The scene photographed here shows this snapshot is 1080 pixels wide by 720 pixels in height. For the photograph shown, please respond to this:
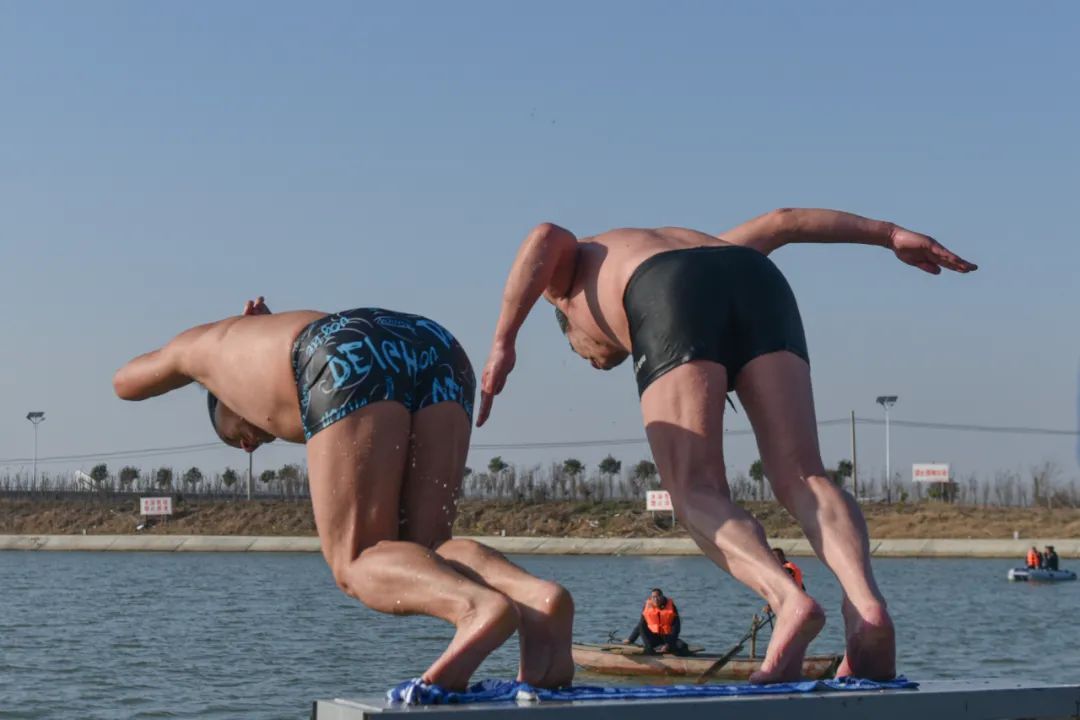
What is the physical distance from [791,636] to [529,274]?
1617 millimetres

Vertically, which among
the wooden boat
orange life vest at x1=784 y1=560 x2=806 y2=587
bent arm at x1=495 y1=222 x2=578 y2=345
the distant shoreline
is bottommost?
the distant shoreline

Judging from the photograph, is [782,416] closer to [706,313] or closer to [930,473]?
A: [706,313]

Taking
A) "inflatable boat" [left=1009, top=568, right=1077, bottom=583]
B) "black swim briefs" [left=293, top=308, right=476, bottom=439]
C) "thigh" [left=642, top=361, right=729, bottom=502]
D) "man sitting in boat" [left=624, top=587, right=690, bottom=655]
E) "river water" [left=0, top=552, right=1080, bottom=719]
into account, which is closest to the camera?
"black swim briefs" [left=293, top=308, right=476, bottom=439]

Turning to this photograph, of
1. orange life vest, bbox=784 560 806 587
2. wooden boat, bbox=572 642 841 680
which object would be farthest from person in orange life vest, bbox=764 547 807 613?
wooden boat, bbox=572 642 841 680

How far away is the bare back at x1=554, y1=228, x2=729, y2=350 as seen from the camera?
5.36 meters

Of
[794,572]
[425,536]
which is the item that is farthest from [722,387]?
[794,572]

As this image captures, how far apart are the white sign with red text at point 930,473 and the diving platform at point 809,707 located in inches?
4182

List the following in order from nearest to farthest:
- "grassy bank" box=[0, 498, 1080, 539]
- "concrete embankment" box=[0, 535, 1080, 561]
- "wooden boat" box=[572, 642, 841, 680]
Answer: "wooden boat" box=[572, 642, 841, 680] < "concrete embankment" box=[0, 535, 1080, 561] < "grassy bank" box=[0, 498, 1080, 539]

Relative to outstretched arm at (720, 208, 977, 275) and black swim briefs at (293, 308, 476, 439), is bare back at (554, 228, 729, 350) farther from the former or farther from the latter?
black swim briefs at (293, 308, 476, 439)

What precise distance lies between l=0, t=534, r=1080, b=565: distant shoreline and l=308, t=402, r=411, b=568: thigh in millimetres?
66068

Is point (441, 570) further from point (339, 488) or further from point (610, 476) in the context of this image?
point (610, 476)

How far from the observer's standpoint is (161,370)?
541 centimetres

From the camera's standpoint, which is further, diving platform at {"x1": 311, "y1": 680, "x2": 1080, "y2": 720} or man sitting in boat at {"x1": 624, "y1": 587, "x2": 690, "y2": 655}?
man sitting in boat at {"x1": 624, "y1": 587, "x2": 690, "y2": 655}

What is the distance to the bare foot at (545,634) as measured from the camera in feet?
14.5
